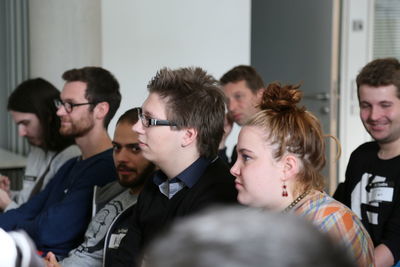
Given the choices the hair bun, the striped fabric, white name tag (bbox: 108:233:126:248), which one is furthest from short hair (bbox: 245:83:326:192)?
white name tag (bbox: 108:233:126:248)

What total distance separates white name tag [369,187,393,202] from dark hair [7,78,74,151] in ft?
6.15

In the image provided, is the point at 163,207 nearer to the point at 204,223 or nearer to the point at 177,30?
the point at 204,223

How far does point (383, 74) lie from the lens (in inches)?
103

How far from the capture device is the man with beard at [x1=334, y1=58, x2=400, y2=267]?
7.90 feet

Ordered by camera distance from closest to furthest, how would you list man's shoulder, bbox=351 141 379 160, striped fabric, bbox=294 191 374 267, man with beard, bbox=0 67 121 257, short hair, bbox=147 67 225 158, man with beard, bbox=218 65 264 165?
striped fabric, bbox=294 191 374 267, short hair, bbox=147 67 225 158, man's shoulder, bbox=351 141 379 160, man with beard, bbox=0 67 121 257, man with beard, bbox=218 65 264 165

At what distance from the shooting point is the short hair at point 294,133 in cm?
185

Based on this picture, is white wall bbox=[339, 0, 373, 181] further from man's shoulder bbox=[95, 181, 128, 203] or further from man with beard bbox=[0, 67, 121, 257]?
man's shoulder bbox=[95, 181, 128, 203]

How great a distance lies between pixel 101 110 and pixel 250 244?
2757 mm

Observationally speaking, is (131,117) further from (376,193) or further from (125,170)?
(376,193)

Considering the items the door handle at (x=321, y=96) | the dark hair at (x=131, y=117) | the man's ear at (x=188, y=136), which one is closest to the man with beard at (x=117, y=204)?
the dark hair at (x=131, y=117)

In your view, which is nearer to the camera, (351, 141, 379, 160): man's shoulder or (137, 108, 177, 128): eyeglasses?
(137, 108, 177, 128): eyeglasses

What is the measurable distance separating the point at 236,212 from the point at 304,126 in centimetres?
132

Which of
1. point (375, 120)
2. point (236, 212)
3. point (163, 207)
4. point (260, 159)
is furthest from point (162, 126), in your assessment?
point (236, 212)

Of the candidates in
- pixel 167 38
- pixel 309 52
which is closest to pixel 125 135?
pixel 167 38
